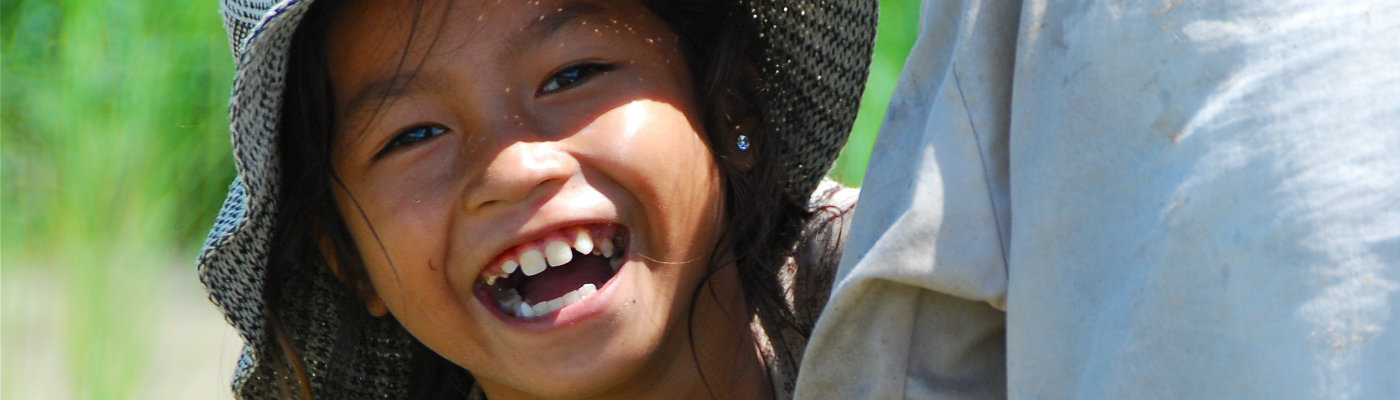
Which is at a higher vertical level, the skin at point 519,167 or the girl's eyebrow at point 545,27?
the girl's eyebrow at point 545,27

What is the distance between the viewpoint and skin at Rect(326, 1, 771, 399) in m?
1.45

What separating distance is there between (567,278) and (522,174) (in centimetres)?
20

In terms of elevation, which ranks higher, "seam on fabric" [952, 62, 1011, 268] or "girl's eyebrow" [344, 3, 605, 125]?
"seam on fabric" [952, 62, 1011, 268]

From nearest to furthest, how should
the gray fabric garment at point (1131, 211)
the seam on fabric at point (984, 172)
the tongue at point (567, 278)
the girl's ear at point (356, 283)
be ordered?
the gray fabric garment at point (1131, 211) → the seam on fabric at point (984, 172) → the tongue at point (567, 278) → the girl's ear at point (356, 283)

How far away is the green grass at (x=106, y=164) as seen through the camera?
10.2 ft

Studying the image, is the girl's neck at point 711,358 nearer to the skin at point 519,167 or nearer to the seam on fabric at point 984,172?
the skin at point 519,167

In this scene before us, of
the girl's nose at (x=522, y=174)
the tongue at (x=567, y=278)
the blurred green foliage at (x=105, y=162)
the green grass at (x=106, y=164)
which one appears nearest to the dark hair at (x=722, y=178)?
the tongue at (x=567, y=278)

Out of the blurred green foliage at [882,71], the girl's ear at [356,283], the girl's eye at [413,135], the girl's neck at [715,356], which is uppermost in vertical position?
the girl's eye at [413,135]

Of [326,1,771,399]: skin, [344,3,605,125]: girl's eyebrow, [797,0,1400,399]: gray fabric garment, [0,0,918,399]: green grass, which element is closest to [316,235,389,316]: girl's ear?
[326,1,771,399]: skin

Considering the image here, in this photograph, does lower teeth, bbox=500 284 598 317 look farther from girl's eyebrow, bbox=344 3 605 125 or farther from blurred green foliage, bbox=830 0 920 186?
blurred green foliage, bbox=830 0 920 186

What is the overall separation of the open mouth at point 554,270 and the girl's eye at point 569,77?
154 mm

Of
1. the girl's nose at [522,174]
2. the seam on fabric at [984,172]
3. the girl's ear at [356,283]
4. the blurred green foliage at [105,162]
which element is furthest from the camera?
the blurred green foliage at [105,162]

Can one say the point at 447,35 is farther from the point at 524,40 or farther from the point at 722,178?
the point at 722,178

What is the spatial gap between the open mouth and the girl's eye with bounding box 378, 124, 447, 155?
0.16 m
